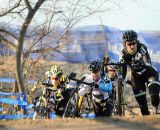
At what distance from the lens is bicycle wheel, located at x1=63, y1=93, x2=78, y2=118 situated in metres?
7.84

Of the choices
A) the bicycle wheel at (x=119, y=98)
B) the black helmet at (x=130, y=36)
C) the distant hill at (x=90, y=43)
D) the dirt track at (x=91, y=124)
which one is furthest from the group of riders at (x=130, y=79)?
the distant hill at (x=90, y=43)

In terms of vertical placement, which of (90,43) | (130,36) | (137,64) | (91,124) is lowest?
(91,124)

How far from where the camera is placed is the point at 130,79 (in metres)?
7.89

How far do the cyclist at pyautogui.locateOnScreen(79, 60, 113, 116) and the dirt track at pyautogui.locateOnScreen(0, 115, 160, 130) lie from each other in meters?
1.06

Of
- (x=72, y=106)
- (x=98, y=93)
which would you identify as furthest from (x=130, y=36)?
(x=72, y=106)

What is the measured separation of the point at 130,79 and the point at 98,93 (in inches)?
25.1

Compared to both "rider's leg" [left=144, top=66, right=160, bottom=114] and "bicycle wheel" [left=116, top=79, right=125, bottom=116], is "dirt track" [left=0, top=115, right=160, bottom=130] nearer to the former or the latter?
"rider's leg" [left=144, top=66, right=160, bottom=114]

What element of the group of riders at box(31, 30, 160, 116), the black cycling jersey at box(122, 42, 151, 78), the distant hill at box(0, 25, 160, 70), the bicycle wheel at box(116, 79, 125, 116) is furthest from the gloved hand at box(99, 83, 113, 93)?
the distant hill at box(0, 25, 160, 70)

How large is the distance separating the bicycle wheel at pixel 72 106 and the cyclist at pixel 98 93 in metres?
0.14

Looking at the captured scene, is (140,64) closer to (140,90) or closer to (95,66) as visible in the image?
(140,90)

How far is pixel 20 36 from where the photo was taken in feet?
44.2

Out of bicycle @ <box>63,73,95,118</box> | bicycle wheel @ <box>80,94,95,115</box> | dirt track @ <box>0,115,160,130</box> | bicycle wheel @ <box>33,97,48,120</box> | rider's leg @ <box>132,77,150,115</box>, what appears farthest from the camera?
bicycle wheel @ <box>33,97,48,120</box>

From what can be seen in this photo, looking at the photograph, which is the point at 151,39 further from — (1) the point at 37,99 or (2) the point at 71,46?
(1) the point at 37,99

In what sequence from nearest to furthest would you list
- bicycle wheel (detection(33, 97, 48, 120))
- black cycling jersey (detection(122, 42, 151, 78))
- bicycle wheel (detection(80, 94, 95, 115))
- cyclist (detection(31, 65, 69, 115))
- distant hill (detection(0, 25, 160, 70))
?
black cycling jersey (detection(122, 42, 151, 78))
bicycle wheel (detection(80, 94, 95, 115))
cyclist (detection(31, 65, 69, 115))
bicycle wheel (detection(33, 97, 48, 120))
distant hill (detection(0, 25, 160, 70))
